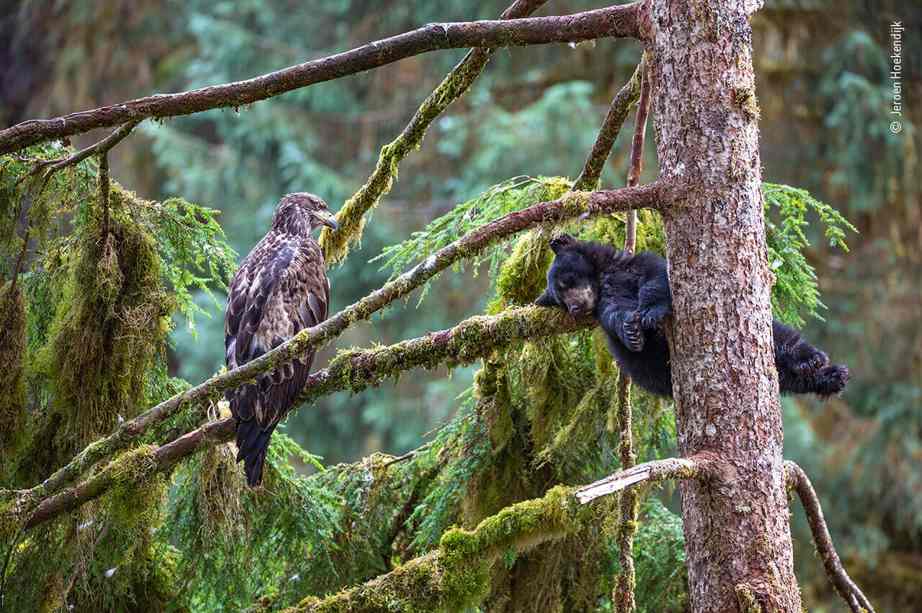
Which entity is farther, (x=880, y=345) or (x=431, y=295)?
(x=431, y=295)

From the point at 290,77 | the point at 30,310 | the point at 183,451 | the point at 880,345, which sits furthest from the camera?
the point at 880,345

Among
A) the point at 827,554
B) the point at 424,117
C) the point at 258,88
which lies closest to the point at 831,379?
the point at 827,554

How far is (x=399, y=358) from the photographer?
10.8 ft

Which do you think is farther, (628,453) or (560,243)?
(560,243)

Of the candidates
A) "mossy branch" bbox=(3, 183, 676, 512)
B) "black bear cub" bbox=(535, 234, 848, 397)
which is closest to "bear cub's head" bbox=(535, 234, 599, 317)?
"black bear cub" bbox=(535, 234, 848, 397)

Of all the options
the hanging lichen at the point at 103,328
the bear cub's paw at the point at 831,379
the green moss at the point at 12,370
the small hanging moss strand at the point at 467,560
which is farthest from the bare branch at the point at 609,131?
the green moss at the point at 12,370

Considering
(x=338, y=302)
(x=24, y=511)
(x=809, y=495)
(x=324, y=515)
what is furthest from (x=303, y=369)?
(x=338, y=302)

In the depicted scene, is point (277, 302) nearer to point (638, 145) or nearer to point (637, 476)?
point (638, 145)

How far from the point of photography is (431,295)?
15828 mm

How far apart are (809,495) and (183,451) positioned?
177cm

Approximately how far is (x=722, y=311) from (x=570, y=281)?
2.77ft

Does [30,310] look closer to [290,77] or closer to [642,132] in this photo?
[290,77]

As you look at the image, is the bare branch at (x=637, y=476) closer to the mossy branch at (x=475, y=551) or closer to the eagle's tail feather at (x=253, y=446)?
the mossy branch at (x=475, y=551)

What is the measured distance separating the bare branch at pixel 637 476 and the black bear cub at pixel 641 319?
2.19ft
